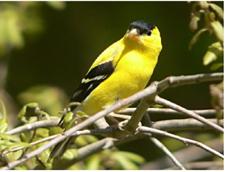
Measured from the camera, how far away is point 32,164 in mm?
2791

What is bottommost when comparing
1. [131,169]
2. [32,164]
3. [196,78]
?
[131,169]

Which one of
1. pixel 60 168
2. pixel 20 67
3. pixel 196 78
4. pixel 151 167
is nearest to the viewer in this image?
pixel 196 78

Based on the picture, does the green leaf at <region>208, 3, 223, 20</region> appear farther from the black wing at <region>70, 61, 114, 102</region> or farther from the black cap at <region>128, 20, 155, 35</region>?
the black wing at <region>70, 61, 114, 102</region>

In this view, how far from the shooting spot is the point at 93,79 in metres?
2.95

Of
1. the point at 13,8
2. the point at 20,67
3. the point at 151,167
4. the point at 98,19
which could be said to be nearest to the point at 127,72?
the point at 151,167

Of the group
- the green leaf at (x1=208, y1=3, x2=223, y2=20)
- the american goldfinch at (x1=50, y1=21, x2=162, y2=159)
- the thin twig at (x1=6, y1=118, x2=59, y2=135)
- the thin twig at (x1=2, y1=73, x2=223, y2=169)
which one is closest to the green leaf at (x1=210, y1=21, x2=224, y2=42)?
the green leaf at (x1=208, y1=3, x2=223, y2=20)

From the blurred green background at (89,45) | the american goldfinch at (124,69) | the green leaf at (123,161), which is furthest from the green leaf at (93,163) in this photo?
the blurred green background at (89,45)

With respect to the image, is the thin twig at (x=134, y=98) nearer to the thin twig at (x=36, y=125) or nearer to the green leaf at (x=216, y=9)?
the green leaf at (x=216, y=9)

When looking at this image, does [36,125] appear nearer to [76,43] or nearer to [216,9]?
[216,9]

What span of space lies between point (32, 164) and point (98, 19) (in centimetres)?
258

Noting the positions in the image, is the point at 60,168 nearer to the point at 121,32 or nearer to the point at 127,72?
the point at 127,72

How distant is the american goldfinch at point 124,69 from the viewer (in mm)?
2756

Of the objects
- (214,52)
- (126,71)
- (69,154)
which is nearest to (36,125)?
(69,154)

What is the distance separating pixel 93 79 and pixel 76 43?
264 centimetres
